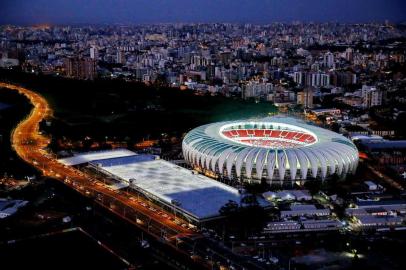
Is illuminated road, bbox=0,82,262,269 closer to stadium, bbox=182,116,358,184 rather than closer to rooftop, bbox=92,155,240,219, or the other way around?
rooftop, bbox=92,155,240,219

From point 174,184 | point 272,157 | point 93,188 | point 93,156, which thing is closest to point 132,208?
point 174,184

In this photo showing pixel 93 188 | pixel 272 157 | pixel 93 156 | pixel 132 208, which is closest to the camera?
pixel 132 208

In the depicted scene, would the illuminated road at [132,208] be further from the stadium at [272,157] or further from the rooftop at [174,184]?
the stadium at [272,157]

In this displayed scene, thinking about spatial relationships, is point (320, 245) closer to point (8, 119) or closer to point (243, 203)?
point (243, 203)

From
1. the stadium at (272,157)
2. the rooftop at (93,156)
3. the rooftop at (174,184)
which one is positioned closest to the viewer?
the rooftop at (174,184)

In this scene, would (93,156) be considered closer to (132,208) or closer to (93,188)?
(93,188)

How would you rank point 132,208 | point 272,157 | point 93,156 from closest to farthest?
point 132,208 < point 272,157 < point 93,156

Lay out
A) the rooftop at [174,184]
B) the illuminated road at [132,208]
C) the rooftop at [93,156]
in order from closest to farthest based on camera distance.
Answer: the illuminated road at [132,208], the rooftop at [174,184], the rooftop at [93,156]

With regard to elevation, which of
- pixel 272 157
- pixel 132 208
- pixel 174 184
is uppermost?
pixel 272 157

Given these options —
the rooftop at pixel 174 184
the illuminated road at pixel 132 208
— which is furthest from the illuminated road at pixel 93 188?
the rooftop at pixel 174 184
